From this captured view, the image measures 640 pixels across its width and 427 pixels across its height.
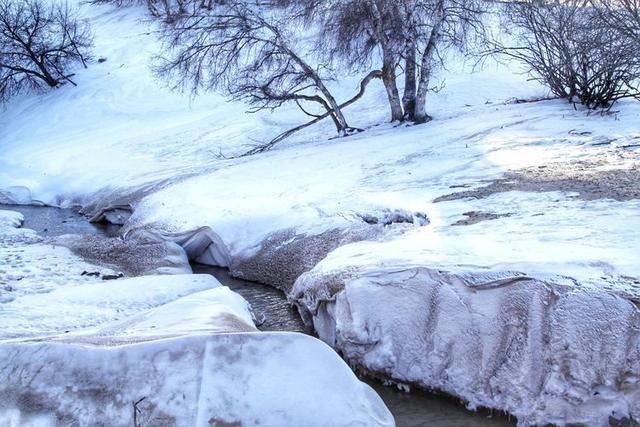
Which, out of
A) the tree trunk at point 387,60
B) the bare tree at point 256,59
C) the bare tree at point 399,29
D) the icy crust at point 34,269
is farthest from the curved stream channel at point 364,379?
the tree trunk at point 387,60

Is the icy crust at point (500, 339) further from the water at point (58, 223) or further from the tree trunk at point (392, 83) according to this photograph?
the tree trunk at point (392, 83)

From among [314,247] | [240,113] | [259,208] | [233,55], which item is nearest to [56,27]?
[240,113]

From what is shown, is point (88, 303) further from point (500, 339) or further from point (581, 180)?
point (581, 180)

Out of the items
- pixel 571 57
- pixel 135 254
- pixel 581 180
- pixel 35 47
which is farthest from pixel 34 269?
pixel 35 47

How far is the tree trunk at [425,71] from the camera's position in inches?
525

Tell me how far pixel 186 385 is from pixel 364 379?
190 cm

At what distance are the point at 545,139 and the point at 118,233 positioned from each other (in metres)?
6.72

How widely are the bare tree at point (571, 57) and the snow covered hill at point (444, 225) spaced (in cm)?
56

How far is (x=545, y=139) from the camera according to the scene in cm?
1031

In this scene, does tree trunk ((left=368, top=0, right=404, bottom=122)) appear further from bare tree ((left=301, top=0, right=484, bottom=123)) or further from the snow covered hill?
the snow covered hill

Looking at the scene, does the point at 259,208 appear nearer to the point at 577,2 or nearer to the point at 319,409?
the point at 319,409

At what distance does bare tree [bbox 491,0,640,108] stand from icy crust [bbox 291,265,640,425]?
741cm

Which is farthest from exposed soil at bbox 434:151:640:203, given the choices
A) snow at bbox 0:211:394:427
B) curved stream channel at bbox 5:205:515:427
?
snow at bbox 0:211:394:427

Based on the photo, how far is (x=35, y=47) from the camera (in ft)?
77.3
